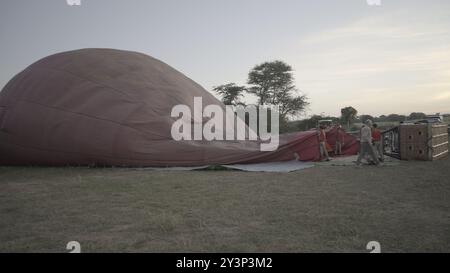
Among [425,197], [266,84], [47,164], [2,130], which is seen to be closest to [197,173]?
[47,164]

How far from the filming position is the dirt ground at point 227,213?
3729 mm

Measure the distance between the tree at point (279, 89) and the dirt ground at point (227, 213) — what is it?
2201 centimetres

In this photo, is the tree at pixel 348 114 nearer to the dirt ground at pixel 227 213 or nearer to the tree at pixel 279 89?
the tree at pixel 279 89

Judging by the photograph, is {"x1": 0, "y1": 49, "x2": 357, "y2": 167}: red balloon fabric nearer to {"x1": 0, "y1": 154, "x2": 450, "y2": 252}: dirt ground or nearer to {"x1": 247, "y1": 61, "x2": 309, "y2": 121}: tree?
{"x1": 0, "y1": 154, "x2": 450, "y2": 252}: dirt ground

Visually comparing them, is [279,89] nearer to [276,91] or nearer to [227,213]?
[276,91]

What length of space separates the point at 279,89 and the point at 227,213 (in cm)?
2585

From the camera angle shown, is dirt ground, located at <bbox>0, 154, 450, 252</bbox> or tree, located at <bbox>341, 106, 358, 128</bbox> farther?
tree, located at <bbox>341, 106, 358, 128</bbox>

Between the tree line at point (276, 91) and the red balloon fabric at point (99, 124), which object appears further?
the tree line at point (276, 91)

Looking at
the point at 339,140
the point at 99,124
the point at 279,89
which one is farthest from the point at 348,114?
the point at 99,124

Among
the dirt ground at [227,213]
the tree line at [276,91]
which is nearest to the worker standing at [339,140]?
the dirt ground at [227,213]

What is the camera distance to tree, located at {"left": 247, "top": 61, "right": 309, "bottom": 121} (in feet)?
98.4

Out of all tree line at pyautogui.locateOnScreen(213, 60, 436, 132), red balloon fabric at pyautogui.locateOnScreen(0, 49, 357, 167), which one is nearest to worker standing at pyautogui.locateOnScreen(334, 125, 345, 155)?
red balloon fabric at pyautogui.locateOnScreen(0, 49, 357, 167)

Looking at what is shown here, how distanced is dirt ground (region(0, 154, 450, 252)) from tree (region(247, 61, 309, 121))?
22011 millimetres

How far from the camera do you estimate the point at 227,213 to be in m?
4.89
